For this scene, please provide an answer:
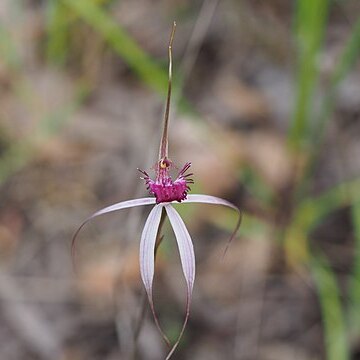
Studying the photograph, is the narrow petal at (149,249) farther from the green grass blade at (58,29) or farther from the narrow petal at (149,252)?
the green grass blade at (58,29)

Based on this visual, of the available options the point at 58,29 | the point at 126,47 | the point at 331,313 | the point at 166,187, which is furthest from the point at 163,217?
the point at 58,29

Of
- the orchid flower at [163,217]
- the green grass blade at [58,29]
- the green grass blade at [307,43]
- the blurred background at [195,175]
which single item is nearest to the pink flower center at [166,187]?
the orchid flower at [163,217]

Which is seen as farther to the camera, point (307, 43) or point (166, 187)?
point (307, 43)

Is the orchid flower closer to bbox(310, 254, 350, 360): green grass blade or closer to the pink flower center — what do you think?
the pink flower center

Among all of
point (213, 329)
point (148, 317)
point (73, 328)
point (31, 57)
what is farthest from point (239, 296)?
point (31, 57)

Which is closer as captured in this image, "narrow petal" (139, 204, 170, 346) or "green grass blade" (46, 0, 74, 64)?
"narrow petal" (139, 204, 170, 346)

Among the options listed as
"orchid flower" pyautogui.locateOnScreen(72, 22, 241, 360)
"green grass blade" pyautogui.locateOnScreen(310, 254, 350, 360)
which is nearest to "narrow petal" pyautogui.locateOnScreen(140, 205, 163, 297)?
"orchid flower" pyautogui.locateOnScreen(72, 22, 241, 360)

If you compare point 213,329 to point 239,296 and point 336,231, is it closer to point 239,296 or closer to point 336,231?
point 239,296

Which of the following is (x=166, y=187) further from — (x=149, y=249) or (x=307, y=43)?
(x=307, y=43)
